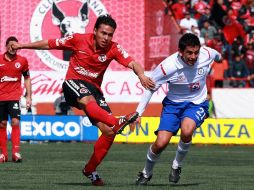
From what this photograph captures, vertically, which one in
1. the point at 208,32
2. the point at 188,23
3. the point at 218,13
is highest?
the point at 218,13

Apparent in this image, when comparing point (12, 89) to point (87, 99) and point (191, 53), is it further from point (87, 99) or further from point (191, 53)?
point (191, 53)

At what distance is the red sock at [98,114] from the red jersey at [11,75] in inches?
242

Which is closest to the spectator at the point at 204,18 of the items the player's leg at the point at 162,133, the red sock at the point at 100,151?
the player's leg at the point at 162,133

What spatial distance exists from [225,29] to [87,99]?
70.2 ft

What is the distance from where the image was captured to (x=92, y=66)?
12.8 meters

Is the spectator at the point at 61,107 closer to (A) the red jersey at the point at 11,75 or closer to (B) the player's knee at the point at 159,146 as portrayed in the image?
(A) the red jersey at the point at 11,75

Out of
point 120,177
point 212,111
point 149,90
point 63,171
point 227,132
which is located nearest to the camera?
point 149,90

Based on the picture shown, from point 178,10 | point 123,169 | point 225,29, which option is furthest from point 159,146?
point 178,10

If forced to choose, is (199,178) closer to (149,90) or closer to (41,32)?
(149,90)

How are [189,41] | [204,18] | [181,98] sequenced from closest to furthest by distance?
[189,41] < [181,98] < [204,18]

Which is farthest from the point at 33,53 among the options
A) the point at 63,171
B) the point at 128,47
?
the point at 63,171

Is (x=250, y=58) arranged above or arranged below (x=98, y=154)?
below

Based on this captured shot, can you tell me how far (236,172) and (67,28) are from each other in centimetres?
1486

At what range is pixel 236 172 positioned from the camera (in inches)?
643
